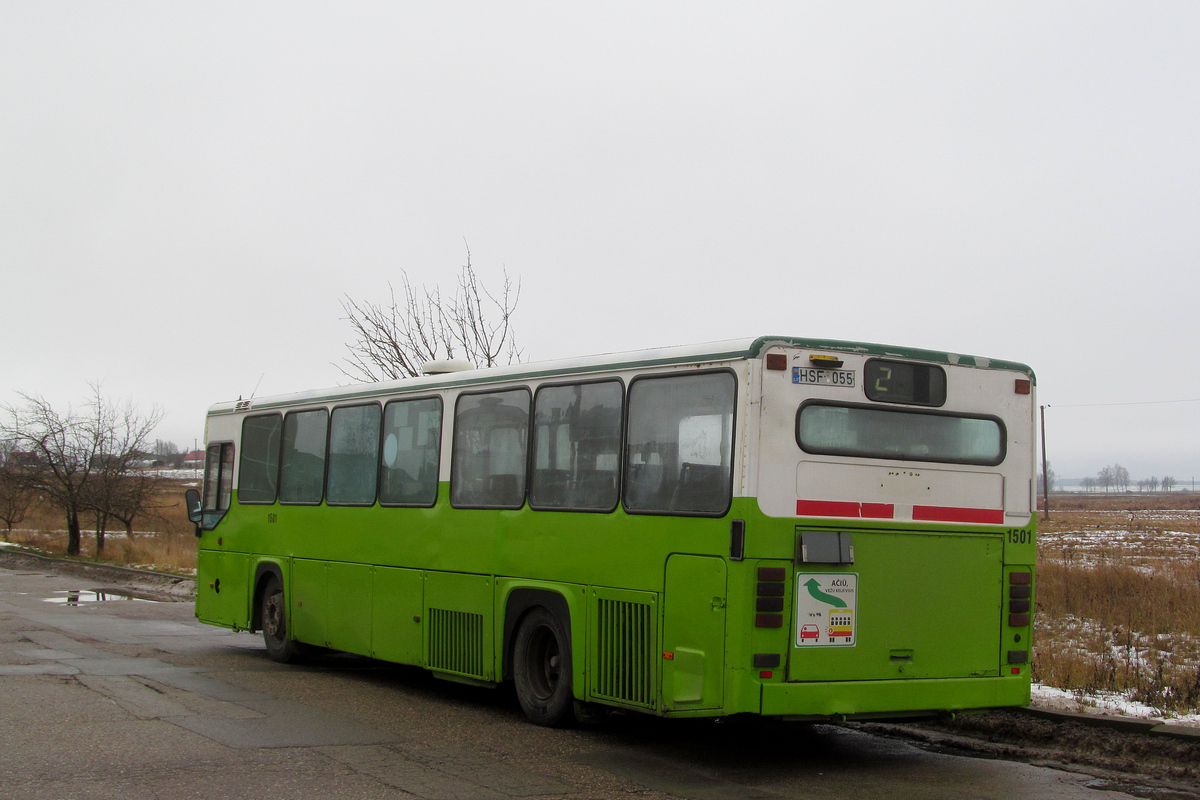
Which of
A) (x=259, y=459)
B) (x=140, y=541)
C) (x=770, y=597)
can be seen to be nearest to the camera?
(x=770, y=597)

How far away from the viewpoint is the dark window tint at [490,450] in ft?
30.5

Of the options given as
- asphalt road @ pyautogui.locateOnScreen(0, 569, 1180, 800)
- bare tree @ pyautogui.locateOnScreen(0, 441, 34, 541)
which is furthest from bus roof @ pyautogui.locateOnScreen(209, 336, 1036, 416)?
bare tree @ pyautogui.locateOnScreen(0, 441, 34, 541)

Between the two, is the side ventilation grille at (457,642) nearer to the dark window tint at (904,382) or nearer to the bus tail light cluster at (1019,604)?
the dark window tint at (904,382)

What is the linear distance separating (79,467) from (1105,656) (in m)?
36.5

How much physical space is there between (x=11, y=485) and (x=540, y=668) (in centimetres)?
3824

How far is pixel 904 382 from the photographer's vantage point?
766cm

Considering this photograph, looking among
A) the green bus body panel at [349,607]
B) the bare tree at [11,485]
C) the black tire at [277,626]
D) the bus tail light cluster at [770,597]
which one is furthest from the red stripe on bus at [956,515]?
the bare tree at [11,485]

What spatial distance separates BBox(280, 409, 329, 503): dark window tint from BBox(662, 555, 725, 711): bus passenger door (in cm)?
563

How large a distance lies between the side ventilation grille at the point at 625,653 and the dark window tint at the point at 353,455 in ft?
12.6

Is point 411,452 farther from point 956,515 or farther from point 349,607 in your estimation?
point 956,515

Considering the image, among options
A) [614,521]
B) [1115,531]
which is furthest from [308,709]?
[1115,531]

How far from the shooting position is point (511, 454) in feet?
30.7

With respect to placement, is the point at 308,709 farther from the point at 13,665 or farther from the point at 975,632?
the point at 975,632

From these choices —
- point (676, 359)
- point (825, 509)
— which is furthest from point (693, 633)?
point (676, 359)
